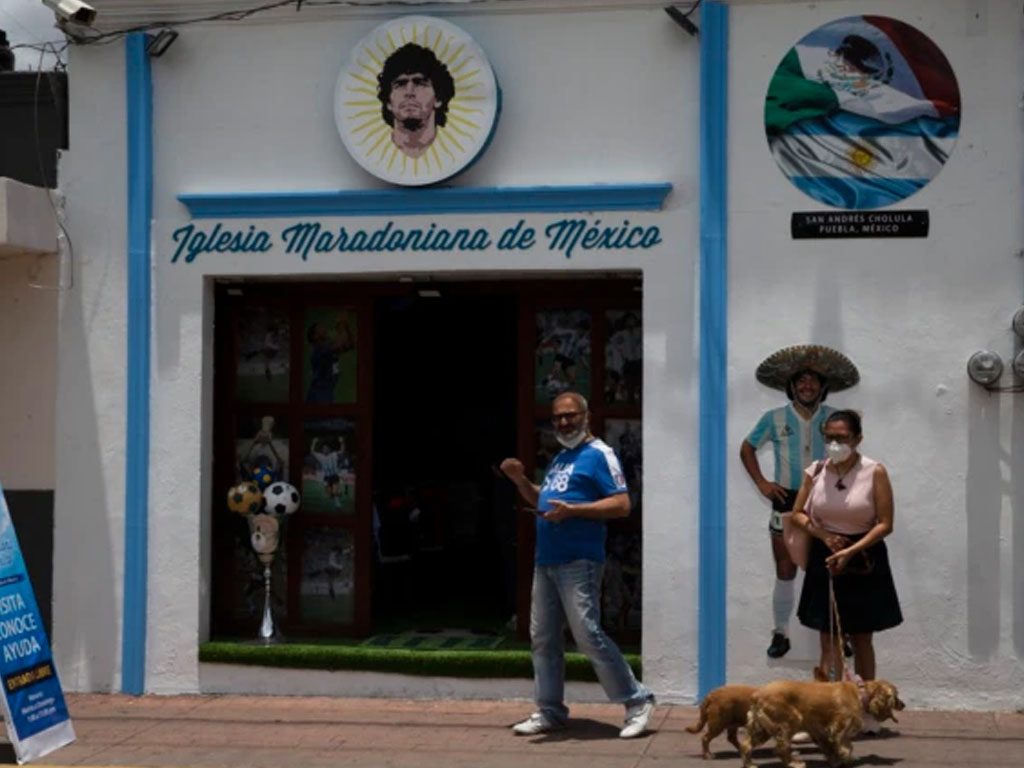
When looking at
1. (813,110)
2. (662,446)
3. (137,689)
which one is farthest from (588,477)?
(137,689)

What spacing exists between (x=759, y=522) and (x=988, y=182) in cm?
239

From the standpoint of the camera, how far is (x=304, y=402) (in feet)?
39.2

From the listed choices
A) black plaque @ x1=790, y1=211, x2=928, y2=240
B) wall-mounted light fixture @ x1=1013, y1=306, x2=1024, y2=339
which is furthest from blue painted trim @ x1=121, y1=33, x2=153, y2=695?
wall-mounted light fixture @ x1=1013, y1=306, x2=1024, y2=339

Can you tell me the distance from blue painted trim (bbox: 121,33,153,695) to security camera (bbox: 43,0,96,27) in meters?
0.59

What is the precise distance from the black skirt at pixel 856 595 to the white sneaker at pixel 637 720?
3.20 ft

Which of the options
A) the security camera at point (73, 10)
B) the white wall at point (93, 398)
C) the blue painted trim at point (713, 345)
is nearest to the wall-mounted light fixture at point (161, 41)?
the white wall at point (93, 398)

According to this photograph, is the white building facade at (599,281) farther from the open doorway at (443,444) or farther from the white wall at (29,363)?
the open doorway at (443,444)

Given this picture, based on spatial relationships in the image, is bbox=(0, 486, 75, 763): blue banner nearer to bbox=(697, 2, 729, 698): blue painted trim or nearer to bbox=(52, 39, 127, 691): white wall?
bbox=(52, 39, 127, 691): white wall

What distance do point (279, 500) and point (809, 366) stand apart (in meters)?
3.51

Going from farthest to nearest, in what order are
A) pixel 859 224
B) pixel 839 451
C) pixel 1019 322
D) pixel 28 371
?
pixel 28 371 < pixel 859 224 < pixel 1019 322 < pixel 839 451

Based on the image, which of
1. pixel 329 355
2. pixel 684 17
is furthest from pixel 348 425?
pixel 684 17

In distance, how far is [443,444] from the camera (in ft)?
51.0

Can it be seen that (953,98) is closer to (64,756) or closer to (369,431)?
(369,431)

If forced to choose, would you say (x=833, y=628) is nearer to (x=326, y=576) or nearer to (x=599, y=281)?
(x=599, y=281)
